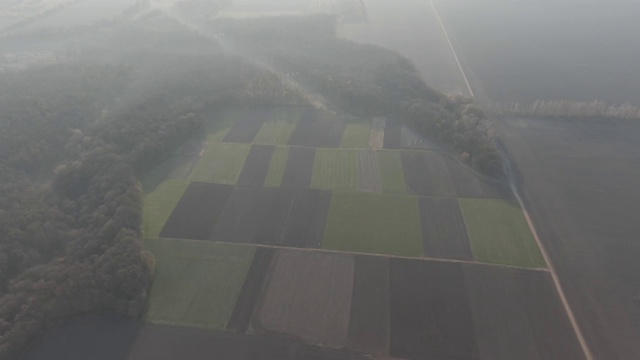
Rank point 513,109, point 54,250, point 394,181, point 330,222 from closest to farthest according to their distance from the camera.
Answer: point 54,250
point 330,222
point 394,181
point 513,109

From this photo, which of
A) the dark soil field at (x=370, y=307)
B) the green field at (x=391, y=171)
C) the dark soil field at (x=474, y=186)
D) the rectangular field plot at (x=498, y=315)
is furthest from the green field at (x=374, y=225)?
the dark soil field at (x=474, y=186)

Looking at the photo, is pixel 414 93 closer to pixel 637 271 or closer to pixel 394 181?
pixel 394 181

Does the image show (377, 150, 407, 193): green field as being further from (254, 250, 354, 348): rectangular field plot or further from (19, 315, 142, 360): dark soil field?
(19, 315, 142, 360): dark soil field

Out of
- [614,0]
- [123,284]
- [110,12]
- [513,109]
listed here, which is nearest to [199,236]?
[123,284]

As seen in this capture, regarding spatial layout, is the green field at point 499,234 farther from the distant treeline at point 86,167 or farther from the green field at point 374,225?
the distant treeline at point 86,167

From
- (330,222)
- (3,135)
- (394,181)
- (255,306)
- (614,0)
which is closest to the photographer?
(255,306)
